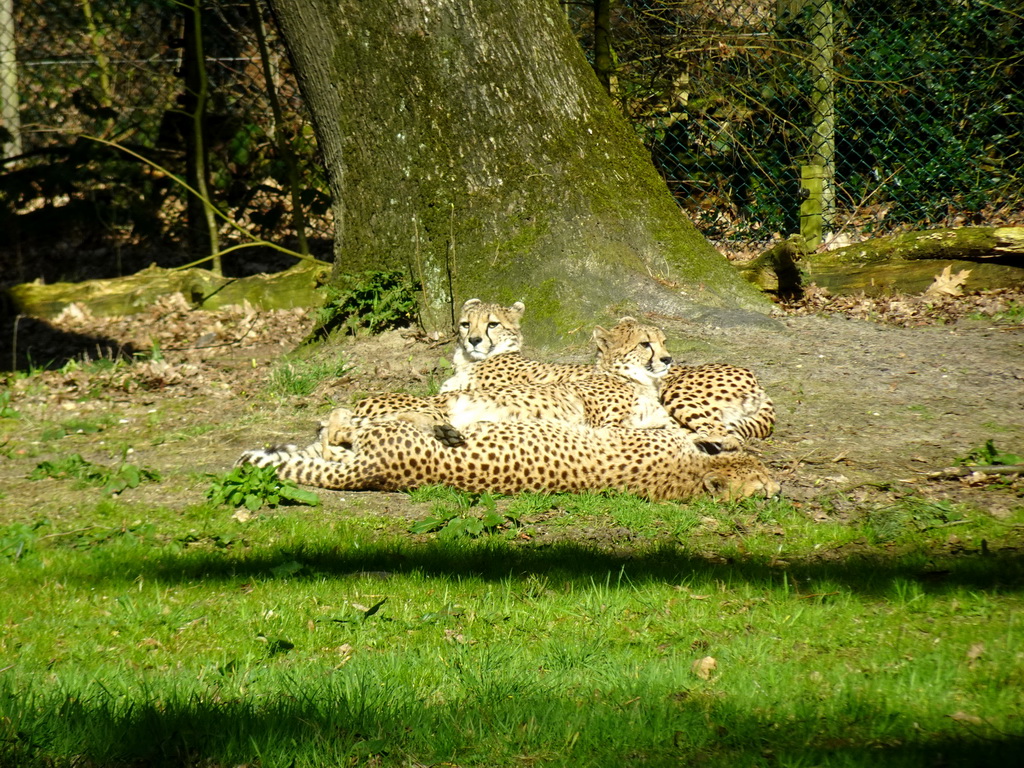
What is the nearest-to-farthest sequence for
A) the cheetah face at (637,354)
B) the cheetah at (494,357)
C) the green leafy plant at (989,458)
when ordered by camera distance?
1. the green leafy plant at (989,458)
2. the cheetah face at (637,354)
3. the cheetah at (494,357)

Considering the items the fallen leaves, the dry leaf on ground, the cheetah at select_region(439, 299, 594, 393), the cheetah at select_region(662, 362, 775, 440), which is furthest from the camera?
the dry leaf on ground

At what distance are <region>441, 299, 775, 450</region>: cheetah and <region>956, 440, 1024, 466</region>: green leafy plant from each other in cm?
114

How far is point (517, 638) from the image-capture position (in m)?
3.94

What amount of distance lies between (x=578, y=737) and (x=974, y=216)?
333 inches

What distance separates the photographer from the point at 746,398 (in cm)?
640

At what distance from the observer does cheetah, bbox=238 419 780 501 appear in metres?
5.66

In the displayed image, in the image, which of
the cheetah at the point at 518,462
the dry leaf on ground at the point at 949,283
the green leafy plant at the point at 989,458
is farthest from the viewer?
the dry leaf on ground at the point at 949,283

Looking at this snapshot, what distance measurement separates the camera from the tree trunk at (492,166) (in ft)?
25.5

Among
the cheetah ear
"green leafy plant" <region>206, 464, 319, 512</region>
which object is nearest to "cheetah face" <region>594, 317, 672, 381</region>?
the cheetah ear

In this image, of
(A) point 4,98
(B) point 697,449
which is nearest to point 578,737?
(B) point 697,449

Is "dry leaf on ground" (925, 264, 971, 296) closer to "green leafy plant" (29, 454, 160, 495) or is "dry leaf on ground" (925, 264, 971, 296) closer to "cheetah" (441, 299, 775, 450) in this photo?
"cheetah" (441, 299, 775, 450)

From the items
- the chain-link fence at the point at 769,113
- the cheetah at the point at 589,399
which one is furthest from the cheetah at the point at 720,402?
the chain-link fence at the point at 769,113

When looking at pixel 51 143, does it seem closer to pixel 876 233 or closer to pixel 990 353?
pixel 876 233

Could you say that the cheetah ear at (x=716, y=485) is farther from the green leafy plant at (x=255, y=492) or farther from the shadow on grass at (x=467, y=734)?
the shadow on grass at (x=467, y=734)
